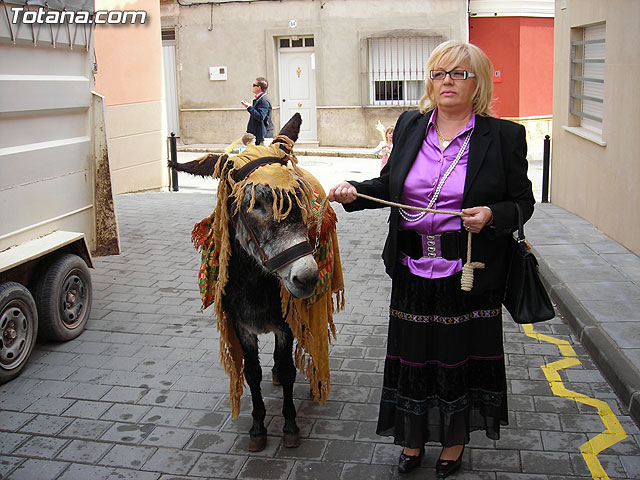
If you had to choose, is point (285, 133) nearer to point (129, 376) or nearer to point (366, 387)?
point (366, 387)

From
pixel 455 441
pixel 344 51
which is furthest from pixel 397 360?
A: pixel 344 51

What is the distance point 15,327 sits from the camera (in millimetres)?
5371

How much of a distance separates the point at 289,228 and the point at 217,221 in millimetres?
553

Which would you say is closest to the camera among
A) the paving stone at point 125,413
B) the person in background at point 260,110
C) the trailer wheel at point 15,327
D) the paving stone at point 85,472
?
the paving stone at point 85,472

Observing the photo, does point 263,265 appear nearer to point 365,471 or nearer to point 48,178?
point 365,471

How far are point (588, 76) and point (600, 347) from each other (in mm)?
6644

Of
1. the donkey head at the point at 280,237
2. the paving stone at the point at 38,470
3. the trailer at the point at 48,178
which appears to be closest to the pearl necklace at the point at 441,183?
the donkey head at the point at 280,237

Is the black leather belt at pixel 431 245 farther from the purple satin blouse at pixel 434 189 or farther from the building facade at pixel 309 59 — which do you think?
the building facade at pixel 309 59

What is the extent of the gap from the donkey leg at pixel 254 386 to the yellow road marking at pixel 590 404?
5.95 ft

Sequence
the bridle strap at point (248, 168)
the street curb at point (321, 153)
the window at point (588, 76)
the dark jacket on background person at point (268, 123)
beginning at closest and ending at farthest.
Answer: the bridle strap at point (248, 168) < the window at point (588, 76) < the dark jacket on background person at point (268, 123) < the street curb at point (321, 153)

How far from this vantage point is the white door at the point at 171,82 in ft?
72.6

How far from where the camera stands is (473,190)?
357cm

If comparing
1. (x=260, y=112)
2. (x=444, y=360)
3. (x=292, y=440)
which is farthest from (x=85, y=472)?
(x=260, y=112)

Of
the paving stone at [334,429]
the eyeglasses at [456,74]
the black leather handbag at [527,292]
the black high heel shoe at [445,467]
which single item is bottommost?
the paving stone at [334,429]
